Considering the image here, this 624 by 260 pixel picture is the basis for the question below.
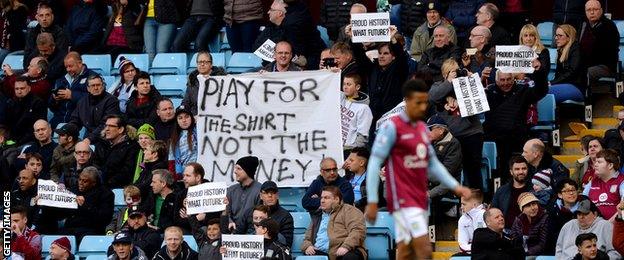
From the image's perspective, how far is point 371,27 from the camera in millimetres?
21094

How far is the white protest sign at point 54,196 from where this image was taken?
67.6 feet

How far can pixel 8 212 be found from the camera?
20.4 m

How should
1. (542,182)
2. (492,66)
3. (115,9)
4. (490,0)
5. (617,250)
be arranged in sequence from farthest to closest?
(115,9) → (490,0) → (492,66) → (542,182) → (617,250)

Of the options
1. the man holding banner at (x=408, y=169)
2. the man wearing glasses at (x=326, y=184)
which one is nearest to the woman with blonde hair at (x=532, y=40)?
the man wearing glasses at (x=326, y=184)

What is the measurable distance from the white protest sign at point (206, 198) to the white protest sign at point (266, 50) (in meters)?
2.84

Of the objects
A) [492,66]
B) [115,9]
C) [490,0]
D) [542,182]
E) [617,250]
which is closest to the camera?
[617,250]

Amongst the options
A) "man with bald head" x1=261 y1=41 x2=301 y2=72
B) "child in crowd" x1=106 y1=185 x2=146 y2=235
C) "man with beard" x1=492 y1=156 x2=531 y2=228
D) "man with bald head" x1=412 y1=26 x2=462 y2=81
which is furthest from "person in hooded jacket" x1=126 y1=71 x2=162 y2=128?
"man with beard" x1=492 y1=156 x2=531 y2=228

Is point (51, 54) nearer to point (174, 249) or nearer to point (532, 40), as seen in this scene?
point (174, 249)

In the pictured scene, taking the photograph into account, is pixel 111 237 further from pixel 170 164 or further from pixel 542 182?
pixel 542 182

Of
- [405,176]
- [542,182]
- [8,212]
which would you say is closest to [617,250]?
[542,182]

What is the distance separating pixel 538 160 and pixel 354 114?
232cm

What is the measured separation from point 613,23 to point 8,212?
276 inches

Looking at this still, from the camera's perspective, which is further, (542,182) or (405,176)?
(542,182)

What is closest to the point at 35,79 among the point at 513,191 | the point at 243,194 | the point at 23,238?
the point at 23,238
